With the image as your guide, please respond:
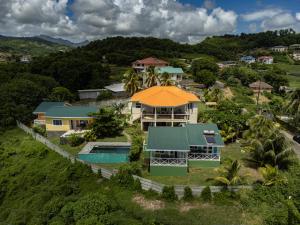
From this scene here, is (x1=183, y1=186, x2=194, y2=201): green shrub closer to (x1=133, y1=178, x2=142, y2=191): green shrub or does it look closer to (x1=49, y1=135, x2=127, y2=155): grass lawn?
(x1=133, y1=178, x2=142, y2=191): green shrub

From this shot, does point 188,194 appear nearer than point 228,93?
Yes

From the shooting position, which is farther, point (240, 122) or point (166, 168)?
point (240, 122)

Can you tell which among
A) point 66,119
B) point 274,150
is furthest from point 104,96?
point 274,150

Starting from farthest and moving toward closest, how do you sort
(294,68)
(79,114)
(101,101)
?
(294,68)
(101,101)
(79,114)

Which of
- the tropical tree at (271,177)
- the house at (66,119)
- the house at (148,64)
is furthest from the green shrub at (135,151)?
the house at (148,64)

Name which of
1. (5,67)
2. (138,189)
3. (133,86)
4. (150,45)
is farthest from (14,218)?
(150,45)

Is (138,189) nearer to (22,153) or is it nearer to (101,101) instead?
(22,153)

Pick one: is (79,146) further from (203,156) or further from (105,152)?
(203,156)

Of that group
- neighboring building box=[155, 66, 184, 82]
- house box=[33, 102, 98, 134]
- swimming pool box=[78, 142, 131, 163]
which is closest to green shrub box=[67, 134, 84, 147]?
swimming pool box=[78, 142, 131, 163]
